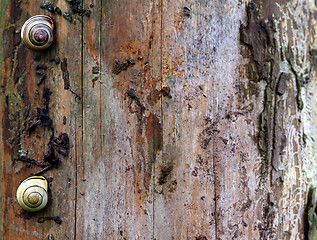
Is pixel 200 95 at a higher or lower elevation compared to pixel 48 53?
lower

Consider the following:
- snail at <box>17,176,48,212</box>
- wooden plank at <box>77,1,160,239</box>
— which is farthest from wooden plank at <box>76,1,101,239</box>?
snail at <box>17,176,48,212</box>

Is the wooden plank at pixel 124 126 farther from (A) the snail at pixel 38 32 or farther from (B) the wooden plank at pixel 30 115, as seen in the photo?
(A) the snail at pixel 38 32

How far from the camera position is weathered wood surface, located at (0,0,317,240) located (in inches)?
65.3

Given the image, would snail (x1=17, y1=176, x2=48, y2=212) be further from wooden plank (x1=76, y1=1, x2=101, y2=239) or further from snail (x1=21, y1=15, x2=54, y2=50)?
snail (x1=21, y1=15, x2=54, y2=50)

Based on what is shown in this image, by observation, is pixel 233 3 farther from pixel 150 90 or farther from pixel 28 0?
pixel 28 0

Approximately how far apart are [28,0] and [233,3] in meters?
1.13

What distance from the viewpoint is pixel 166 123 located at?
1662mm

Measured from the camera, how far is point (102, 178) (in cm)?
168

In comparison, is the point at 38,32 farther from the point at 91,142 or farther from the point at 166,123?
the point at 166,123

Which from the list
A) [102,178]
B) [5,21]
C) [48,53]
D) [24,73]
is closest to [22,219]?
[102,178]

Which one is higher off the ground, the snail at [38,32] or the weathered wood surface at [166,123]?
the snail at [38,32]

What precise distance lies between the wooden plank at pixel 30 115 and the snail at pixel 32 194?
0.05 metres

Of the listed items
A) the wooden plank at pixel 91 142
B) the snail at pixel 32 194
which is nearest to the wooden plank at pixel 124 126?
the wooden plank at pixel 91 142

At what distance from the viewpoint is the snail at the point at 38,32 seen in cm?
168
